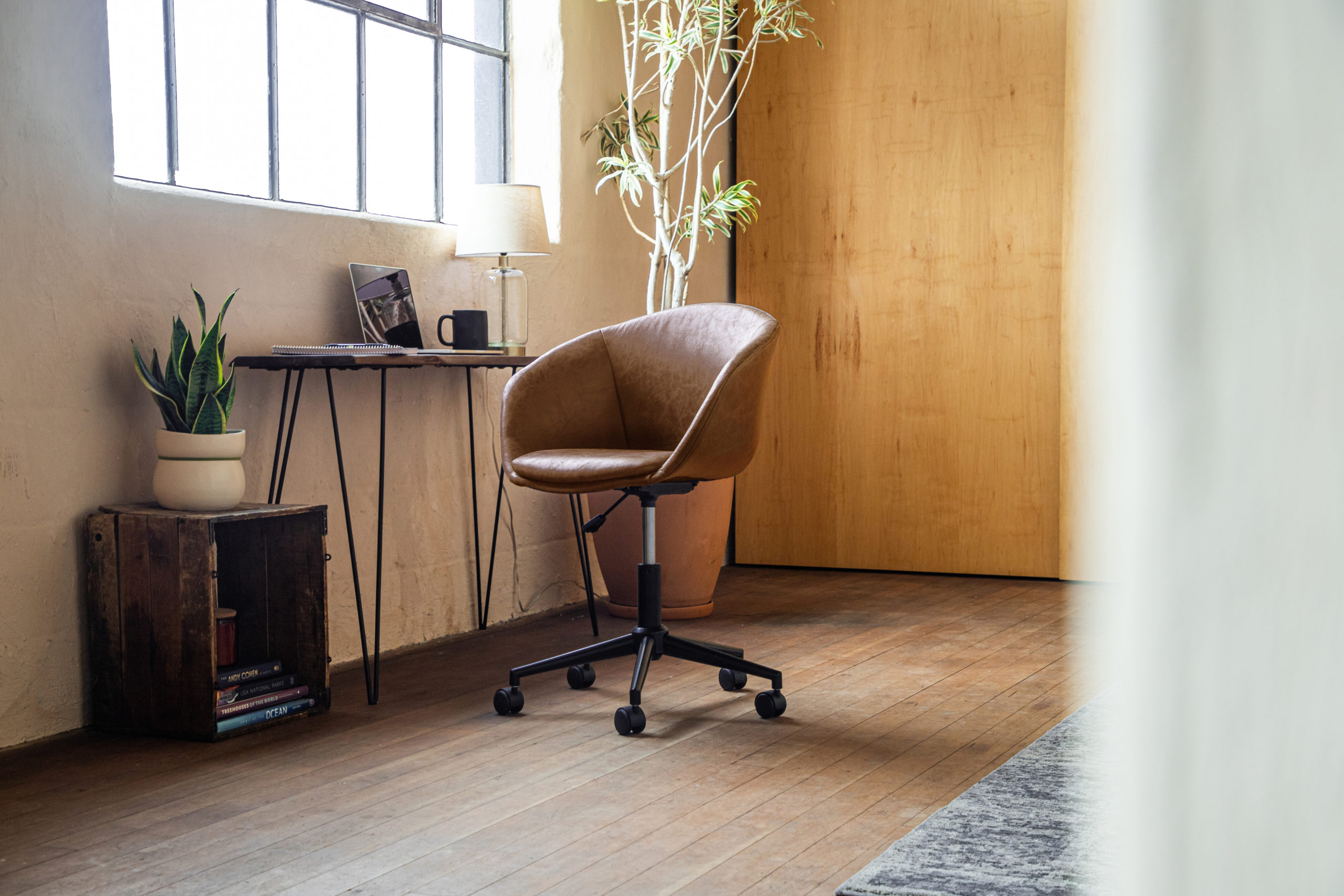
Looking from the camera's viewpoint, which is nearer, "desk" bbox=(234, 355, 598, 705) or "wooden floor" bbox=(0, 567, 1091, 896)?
"wooden floor" bbox=(0, 567, 1091, 896)

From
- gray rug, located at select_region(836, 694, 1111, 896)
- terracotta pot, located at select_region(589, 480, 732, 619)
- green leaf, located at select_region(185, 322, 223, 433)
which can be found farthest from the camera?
terracotta pot, located at select_region(589, 480, 732, 619)

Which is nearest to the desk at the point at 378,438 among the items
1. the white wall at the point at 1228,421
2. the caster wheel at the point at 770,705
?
the caster wheel at the point at 770,705

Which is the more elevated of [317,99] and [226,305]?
[317,99]

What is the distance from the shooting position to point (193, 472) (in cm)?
253

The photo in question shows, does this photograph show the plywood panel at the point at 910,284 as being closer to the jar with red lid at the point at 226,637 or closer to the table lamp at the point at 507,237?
the table lamp at the point at 507,237

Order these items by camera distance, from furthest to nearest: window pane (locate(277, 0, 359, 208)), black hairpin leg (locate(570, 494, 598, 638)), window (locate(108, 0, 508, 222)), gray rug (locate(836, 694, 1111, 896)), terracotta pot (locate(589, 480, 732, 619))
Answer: terracotta pot (locate(589, 480, 732, 619)), black hairpin leg (locate(570, 494, 598, 638)), window pane (locate(277, 0, 359, 208)), window (locate(108, 0, 508, 222)), gray rug (locate(836, 694, 1111, 896))

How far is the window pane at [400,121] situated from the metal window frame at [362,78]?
0.07 ft

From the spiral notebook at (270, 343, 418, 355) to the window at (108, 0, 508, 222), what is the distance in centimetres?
53

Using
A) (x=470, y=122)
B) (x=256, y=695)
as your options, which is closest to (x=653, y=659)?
(x=256, y=695)

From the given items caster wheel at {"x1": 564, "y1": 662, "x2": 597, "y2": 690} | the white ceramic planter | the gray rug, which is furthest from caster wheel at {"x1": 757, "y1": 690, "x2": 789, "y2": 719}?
the white ceramic planter

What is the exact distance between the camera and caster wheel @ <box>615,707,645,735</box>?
252cm

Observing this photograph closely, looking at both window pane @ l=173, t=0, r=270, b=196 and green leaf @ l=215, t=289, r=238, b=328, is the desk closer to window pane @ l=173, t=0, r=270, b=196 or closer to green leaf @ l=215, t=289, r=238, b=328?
green leaf @ l=215, t=289, r=238, b=328

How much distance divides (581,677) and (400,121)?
184 centimetres

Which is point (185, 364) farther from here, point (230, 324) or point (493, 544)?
point (493, 544)
